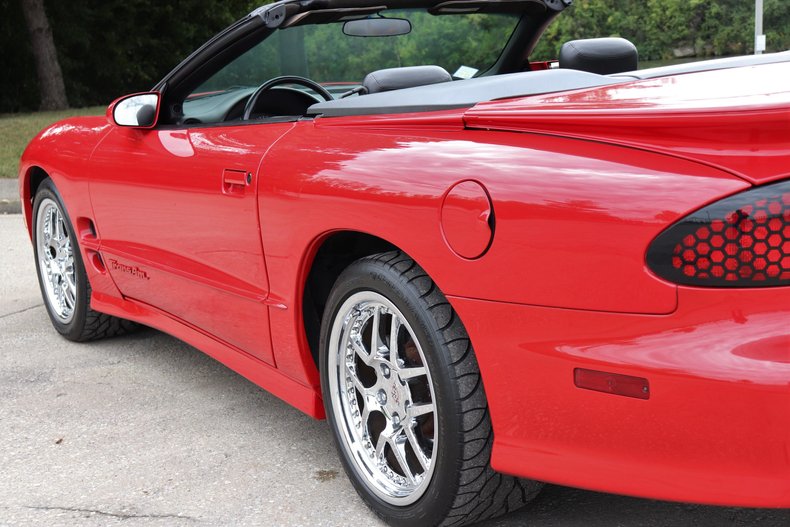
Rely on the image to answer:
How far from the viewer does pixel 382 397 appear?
114 inches

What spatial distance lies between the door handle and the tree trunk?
21.1m

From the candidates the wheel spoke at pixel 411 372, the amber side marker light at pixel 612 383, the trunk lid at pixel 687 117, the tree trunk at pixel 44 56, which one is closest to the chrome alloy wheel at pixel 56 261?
the wheel spoke at pixel 411 372

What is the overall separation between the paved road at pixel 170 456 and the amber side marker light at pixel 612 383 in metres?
0.74

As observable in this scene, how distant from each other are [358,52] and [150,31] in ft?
87.8

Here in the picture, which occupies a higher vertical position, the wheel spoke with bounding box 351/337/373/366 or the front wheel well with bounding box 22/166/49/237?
the front wheel well with bounding box 22/166/49/237

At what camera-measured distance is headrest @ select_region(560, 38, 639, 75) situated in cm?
336

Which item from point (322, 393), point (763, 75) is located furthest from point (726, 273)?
point (322, 393)

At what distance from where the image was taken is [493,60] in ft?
14.0

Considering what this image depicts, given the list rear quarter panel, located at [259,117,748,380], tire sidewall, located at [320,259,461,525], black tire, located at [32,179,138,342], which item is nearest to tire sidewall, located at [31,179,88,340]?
black tire, located at [32,179,138,342]

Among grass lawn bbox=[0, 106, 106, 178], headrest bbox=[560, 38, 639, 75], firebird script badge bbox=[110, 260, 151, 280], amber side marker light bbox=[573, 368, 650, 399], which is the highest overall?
headrest bbox=[560, 38, 639, 75]

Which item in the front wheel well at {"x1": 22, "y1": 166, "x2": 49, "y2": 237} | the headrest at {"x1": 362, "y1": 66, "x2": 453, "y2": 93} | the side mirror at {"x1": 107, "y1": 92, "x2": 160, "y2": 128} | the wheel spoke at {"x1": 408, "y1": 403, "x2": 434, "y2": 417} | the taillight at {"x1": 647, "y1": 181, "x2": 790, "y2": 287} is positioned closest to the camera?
the taillight at {"x1": 647, "y1": 181, "x2": 790, "y2": 287}

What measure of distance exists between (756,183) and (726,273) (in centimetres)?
18

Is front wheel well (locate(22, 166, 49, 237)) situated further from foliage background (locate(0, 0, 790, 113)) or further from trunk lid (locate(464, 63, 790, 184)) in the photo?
foliage background (locate(0, 0, 790, 113))

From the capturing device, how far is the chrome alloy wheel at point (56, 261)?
195 inches
